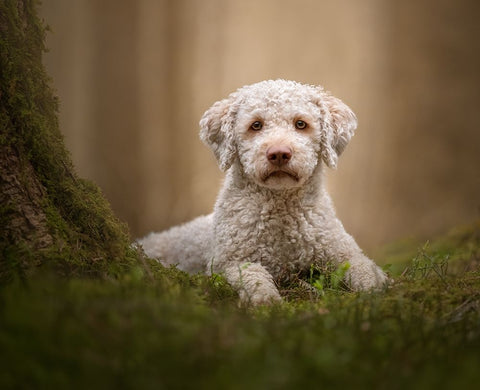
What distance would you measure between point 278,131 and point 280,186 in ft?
1.23

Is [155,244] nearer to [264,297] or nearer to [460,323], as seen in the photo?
[264,297]

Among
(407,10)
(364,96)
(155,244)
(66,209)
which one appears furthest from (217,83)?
(66,209)

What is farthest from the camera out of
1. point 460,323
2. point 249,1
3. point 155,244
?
point 249,1

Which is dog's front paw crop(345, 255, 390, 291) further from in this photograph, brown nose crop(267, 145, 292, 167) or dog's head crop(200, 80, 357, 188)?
brown nose crop(267, 145, 292, 167)

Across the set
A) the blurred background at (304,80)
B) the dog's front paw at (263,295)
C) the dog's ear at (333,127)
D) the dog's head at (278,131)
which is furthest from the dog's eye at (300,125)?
the blurred background at (304,80)

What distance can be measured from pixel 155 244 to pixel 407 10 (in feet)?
22.2

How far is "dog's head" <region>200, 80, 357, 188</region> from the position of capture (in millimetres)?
3275

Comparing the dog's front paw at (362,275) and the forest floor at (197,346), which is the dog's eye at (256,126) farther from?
the forest floor at (197,346)

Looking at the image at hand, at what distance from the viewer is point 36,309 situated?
1605 millimetres

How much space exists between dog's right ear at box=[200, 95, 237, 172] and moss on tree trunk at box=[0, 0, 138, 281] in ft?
3.39

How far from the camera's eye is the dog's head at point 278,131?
3275 millimetres

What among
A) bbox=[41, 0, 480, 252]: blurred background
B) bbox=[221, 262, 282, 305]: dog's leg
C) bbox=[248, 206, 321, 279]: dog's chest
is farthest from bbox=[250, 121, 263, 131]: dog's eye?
bbox=[41, 0, 480, 252]: blurred background

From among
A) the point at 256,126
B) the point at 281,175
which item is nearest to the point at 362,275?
the point at 281,175

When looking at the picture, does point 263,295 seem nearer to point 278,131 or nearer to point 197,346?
point 278,131
